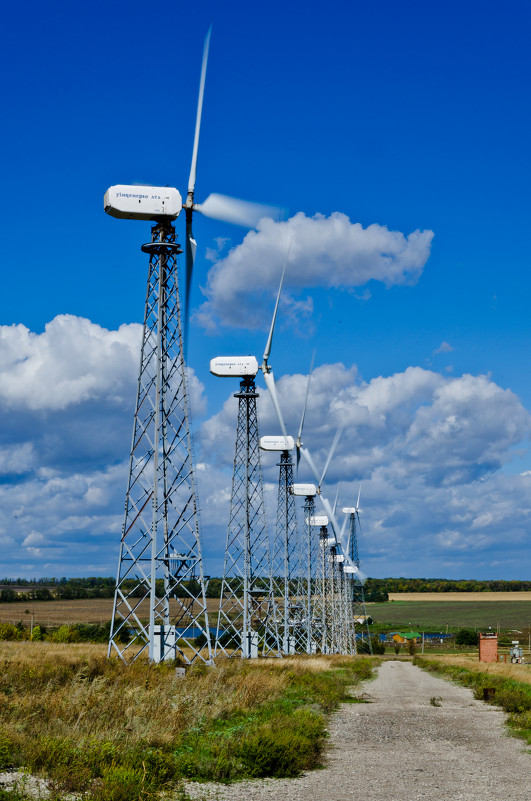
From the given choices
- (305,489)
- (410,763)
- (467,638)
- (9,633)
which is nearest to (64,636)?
(9,633)

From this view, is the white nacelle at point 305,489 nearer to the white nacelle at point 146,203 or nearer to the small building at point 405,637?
the white nacelle at point 146,203

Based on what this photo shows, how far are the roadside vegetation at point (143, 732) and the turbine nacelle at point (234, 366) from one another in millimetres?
26923

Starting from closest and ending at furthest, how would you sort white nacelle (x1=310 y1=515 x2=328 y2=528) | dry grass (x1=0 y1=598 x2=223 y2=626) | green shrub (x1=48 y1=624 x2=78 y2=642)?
green shrub (x1=48 y1=624 x2=78 y2=642) → white nacelle (x1=310 y1=515 x2=328 y2=528) → dry grass (x1=0 y1=598 x2=223 y2=626)

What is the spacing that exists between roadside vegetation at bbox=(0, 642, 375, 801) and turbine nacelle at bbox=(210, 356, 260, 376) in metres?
26.9

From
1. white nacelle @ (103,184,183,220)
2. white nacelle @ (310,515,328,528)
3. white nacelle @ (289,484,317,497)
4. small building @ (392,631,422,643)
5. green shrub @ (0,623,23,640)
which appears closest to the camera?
white nacelle @ (103,184,183,220)

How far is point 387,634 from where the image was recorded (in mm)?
174500

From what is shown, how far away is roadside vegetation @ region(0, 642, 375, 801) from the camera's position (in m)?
13.5

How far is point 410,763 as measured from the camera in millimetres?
18266

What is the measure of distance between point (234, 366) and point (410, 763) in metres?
36.0

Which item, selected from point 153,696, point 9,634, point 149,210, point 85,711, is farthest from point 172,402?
point 9,634

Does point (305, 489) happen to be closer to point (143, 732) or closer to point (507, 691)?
point (507, 691)

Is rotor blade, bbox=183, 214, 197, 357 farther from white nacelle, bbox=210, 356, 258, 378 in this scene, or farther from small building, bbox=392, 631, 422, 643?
small building, bbox=392, 631, 422, 643

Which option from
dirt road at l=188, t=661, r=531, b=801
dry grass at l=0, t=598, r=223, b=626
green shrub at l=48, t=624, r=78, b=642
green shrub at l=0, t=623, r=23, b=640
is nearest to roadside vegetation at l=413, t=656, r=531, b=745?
dirt road at l=188, t=661, r=531, b=801

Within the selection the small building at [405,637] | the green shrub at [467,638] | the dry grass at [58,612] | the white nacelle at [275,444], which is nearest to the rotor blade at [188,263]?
the white nacelle at [275,444]
